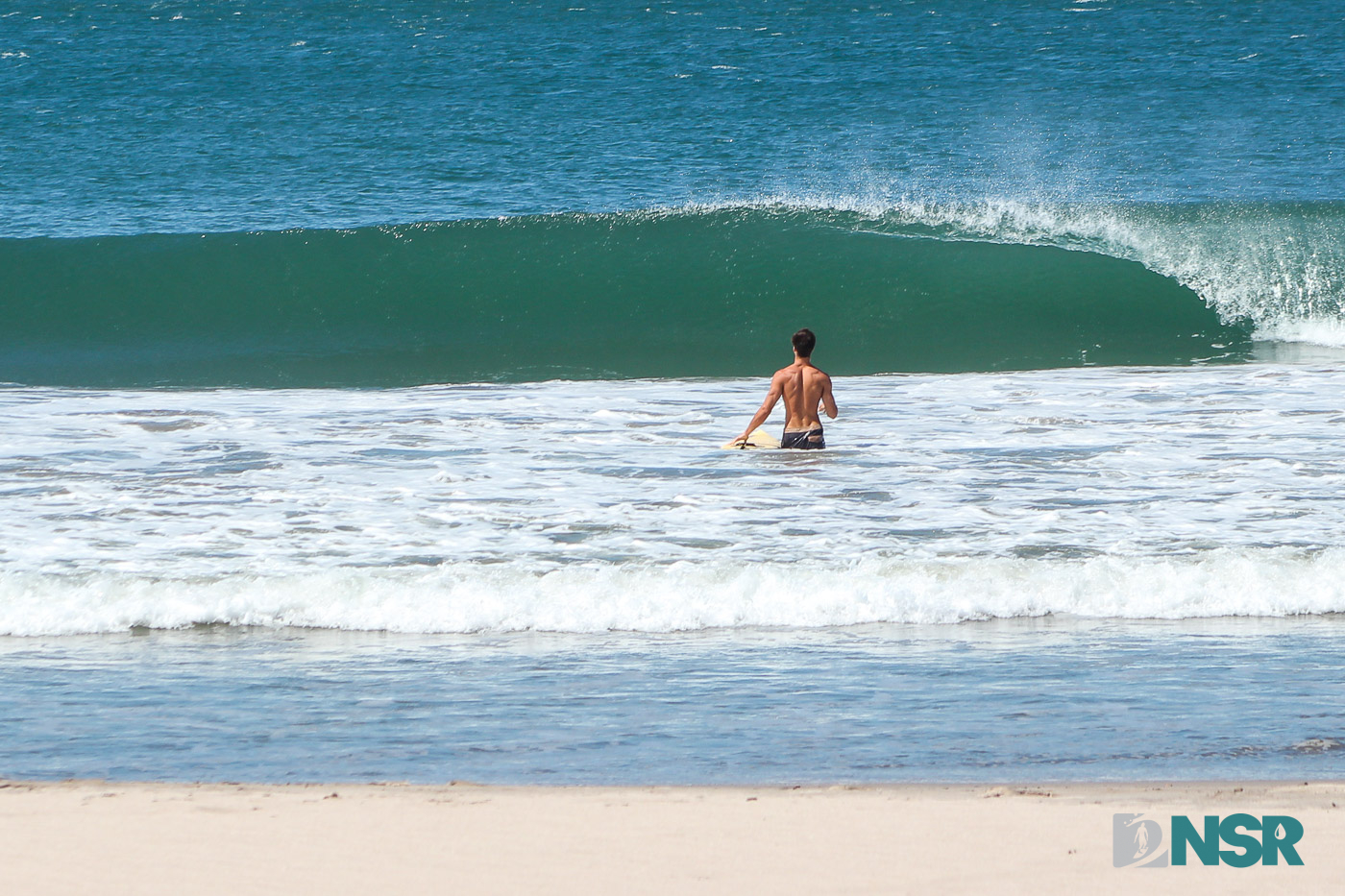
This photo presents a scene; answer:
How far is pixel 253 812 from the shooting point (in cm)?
299

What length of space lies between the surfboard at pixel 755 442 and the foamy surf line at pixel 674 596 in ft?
9.31

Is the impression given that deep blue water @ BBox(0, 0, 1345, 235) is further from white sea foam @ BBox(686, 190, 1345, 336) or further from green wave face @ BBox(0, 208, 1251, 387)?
green wave face @ BBox(0, 208, 1251, 387)

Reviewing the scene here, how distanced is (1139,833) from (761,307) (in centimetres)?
1433

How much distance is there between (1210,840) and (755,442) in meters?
5.71

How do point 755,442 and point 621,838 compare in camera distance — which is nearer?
point 621,838

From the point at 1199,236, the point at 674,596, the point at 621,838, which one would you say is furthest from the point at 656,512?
the point at 1199,236

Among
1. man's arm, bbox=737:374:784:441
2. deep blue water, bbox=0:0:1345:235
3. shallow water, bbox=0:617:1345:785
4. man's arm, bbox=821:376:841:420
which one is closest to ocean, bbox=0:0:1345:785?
shallow water, bbox=0:617:1345:785

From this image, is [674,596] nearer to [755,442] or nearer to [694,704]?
[694,704]

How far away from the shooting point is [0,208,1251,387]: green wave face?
1509cm

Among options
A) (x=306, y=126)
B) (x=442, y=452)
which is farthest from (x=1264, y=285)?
(x=306, y=126)

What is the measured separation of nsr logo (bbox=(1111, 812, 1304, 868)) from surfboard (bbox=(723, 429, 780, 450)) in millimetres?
5519

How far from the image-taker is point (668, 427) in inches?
361

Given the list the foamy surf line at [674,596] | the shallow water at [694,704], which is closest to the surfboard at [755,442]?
the foamy surf line at [674,596]

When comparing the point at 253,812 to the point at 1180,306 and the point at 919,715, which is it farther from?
the point at 1180,306
